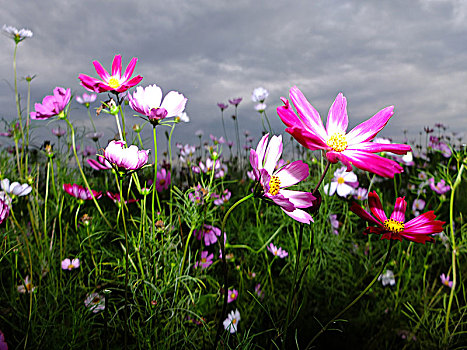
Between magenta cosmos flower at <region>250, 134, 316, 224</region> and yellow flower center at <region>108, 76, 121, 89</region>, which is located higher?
yellow flower center at <region>108, 76, 121, 89</region>

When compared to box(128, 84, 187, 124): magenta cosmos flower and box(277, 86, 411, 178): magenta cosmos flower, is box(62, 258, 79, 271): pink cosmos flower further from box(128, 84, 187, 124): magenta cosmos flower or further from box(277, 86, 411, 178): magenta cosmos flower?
box(277, 86, 411, 178): magenta cosmos flower

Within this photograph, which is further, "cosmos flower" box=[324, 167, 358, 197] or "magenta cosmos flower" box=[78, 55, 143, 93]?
"cosmos flower" box=[324, 167, 358, 197]

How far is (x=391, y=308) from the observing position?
140cm

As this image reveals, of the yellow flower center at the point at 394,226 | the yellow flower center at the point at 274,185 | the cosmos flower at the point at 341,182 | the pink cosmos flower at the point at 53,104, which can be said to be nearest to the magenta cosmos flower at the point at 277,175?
the yellow flower center at the point at 274,185

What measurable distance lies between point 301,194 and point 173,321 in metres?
0.61

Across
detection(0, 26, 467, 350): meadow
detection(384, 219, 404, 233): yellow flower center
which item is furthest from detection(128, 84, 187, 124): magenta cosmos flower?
detection(384, 219, 404, 233): yellow flower center

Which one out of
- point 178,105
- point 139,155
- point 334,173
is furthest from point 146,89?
point 334,173

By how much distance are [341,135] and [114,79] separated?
487 millimetres

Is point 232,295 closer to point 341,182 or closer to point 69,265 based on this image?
point 69,265

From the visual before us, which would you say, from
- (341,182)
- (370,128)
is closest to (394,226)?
(370,128)

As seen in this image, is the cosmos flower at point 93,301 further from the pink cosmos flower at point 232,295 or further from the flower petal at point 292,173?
the flower petal at point 292,173

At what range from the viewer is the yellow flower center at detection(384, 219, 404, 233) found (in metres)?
0.69

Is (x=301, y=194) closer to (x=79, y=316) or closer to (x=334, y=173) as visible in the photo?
(x=79, y=316)

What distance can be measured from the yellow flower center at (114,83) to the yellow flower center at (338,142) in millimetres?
441
